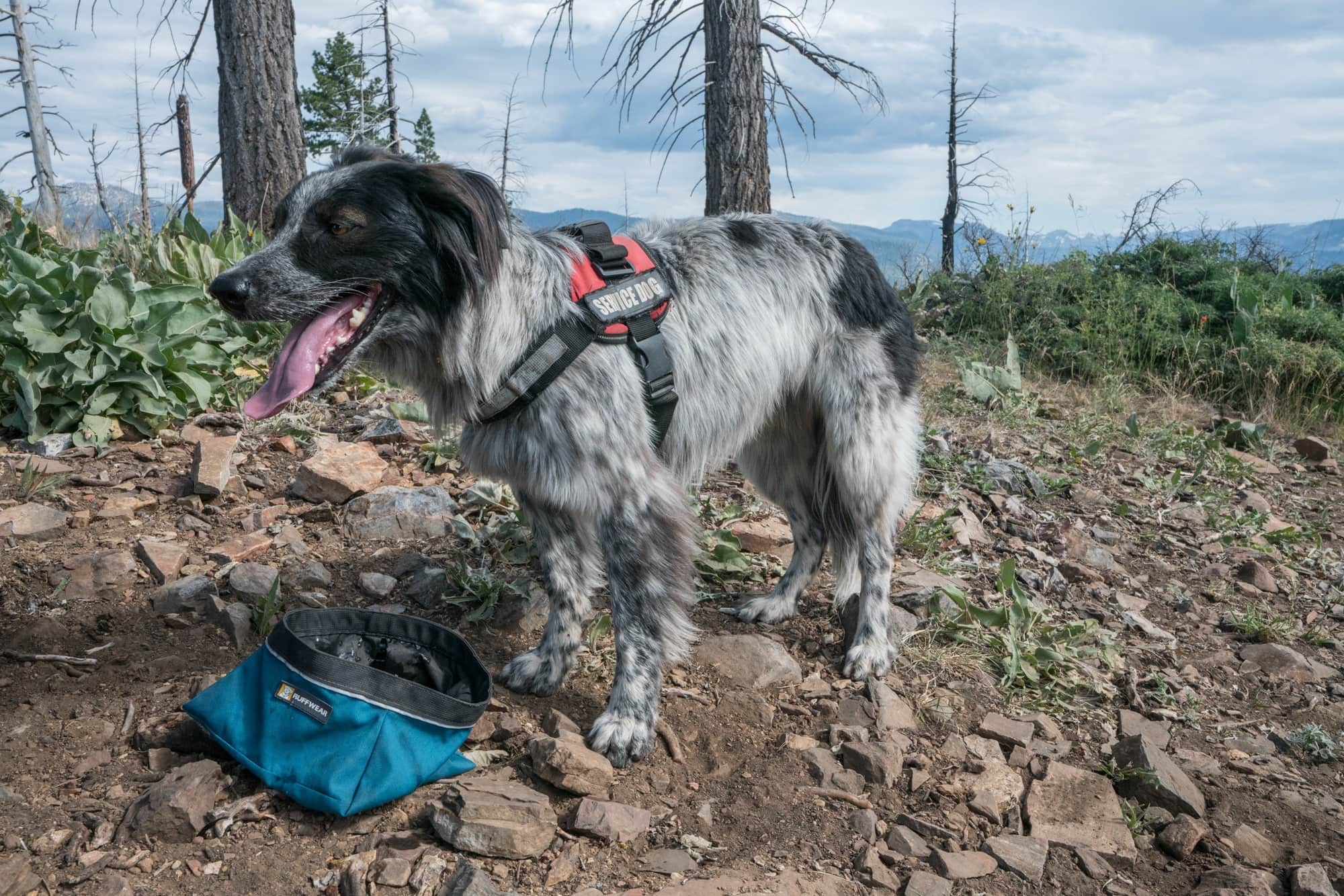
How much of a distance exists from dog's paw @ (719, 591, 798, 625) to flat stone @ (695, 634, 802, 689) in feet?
0.98

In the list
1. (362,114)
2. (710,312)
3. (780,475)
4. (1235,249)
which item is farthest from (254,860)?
(1235,249)

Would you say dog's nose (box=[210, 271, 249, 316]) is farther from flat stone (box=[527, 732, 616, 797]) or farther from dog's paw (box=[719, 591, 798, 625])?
dog's paw (box=[719, 591, 798, 625])

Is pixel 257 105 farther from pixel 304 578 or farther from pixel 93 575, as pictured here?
pixel 304 578

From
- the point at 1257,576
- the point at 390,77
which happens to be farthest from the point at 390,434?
the point at 390,77

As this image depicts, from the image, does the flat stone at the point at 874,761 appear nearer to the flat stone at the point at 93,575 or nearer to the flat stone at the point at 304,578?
the flat stone at the point at 304,578

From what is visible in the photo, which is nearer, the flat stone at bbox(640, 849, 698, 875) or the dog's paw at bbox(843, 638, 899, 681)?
the flat stone at bbox(640, 849, 698, 875)

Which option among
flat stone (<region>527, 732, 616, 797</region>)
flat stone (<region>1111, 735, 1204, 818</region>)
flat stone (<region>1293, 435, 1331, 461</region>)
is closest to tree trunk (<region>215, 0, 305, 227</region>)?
flat stone (<region>527, 732, 616, 797</region>)

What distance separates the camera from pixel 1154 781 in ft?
10.0

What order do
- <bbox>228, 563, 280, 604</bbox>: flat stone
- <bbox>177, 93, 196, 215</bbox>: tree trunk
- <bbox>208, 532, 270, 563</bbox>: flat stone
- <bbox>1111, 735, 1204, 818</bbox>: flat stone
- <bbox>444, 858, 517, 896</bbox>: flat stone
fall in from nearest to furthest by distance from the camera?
<bbox>444, 858, 517, 896</bbox>: flat stone < <bbox>1111, 735, 1204, 818</bbox>: flat stone < <bbox>228, 563, 280, 604</bbox>: flat stone < <bbox>208, 532, 270, 563</bbox>: flat stone < <bbox>177, 93, 196, 215</bbox>: tree trunk

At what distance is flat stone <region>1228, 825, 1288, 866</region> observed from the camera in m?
2.82

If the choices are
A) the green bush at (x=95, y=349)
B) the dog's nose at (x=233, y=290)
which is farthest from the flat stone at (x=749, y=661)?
the green bush at (x=95, y=349)

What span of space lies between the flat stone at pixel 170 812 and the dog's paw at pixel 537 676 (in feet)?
3.53

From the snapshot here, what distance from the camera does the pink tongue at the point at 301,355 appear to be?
2.77 meters

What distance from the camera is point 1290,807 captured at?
3.08 meters
